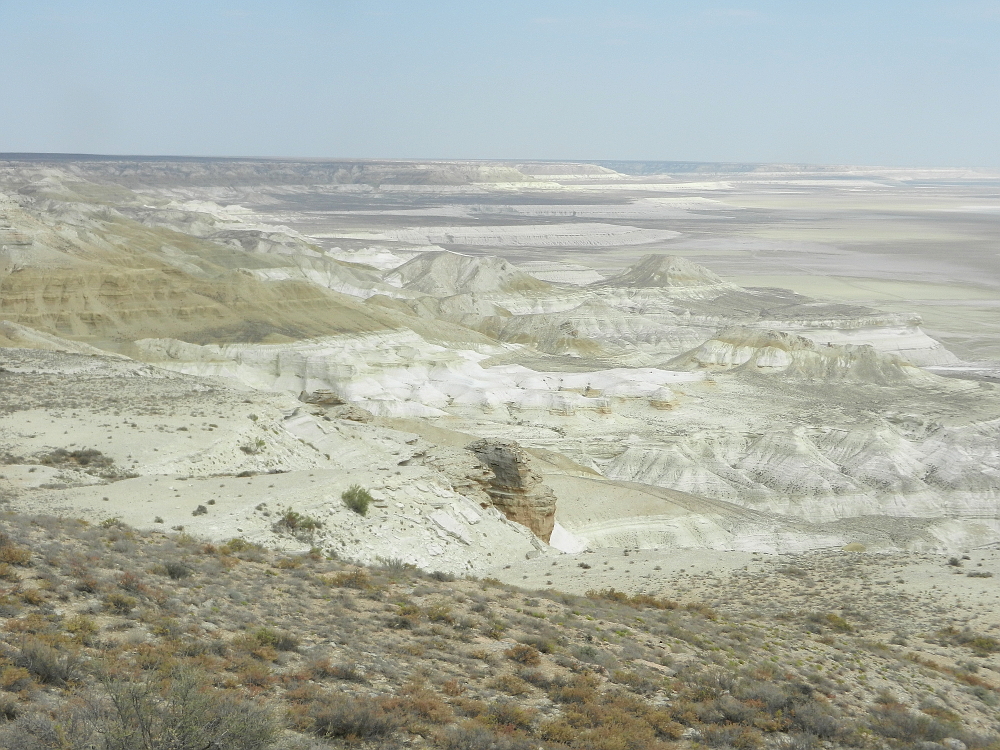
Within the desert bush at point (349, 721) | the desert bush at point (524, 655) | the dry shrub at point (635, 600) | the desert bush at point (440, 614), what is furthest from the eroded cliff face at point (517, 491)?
the desert bush at point (349, 721)

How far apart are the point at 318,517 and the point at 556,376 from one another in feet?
123

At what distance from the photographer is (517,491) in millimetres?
24750

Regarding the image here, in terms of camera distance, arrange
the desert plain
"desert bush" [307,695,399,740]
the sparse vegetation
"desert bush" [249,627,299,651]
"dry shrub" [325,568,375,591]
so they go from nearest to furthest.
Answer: the sparse vegetation → "desert bush" [307,695,399,740] → "desert bush" [249,627,299,651] → "dry shrub" [325,568,375,591] → the desert plain

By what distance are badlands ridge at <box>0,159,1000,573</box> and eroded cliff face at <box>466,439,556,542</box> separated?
6 centimetres

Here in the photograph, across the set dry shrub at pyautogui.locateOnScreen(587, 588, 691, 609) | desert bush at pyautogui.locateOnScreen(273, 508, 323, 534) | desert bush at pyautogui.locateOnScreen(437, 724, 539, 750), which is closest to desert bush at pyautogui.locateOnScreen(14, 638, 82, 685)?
desert bush at pyautogui.locateOnScreen(437, 724, 539, 750)

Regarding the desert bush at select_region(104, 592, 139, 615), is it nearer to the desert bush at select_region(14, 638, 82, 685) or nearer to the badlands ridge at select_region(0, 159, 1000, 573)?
the desert bush at select_region(14, 638, 82, 685)

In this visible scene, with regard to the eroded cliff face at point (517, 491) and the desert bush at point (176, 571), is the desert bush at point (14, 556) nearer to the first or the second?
the desert bush at point (176, 571)

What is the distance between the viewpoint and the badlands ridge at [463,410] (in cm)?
2203

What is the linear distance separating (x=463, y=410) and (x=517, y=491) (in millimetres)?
26575

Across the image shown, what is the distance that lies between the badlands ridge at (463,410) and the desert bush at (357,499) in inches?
7.3

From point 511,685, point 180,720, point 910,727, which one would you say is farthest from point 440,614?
point 910,727

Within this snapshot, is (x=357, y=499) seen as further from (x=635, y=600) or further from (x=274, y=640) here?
(x=274, y=640)

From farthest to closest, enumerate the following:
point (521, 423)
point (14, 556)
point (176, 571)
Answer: point (521, 423)
point (176, 571)
point (14, 556)

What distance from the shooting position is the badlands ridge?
22.0 metres
